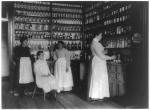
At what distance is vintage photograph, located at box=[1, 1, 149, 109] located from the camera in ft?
13.8

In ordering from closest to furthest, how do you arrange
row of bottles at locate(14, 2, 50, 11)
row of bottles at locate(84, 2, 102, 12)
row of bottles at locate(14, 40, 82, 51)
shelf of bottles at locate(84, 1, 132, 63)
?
shelf of bottles at locate(84, 1, 132, 63)
row of bottles at locate(84, 2, 102, 12)
row of bottles at locate(14, 2, 50, 11)
row of bottles at locate(14, 40, 82, 51)

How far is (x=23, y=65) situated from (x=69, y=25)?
2.74 metres

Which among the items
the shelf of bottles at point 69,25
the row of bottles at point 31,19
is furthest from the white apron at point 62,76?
the row of bottles at point 31,19

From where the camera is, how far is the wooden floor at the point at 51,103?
4.23 m

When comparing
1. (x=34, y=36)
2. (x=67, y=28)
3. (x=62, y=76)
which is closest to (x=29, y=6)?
(x=34, y=36)

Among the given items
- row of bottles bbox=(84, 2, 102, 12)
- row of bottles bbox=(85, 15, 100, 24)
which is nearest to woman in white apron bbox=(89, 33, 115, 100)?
row of bottles bbox=(85, 15, 100, 24)

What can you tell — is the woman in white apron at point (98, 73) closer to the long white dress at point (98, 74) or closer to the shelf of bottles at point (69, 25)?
the long white dress at point (98, 74)

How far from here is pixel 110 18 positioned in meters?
5.95

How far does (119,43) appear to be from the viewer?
223 inches

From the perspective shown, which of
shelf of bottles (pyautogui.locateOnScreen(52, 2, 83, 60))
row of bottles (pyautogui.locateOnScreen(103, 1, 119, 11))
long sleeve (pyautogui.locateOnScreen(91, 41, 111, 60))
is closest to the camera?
long sleeve (pyautogui.locateOnScreen(91, 41, 111, 60))

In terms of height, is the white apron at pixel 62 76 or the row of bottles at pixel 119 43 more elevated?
the row of bottles at pixel 119 43

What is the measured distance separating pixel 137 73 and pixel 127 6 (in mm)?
1946

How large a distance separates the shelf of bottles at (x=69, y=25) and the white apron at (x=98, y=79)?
2927 mm

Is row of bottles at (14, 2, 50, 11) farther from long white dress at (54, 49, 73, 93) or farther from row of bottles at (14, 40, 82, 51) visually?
long white dress at (54, 49, 73, 93)
